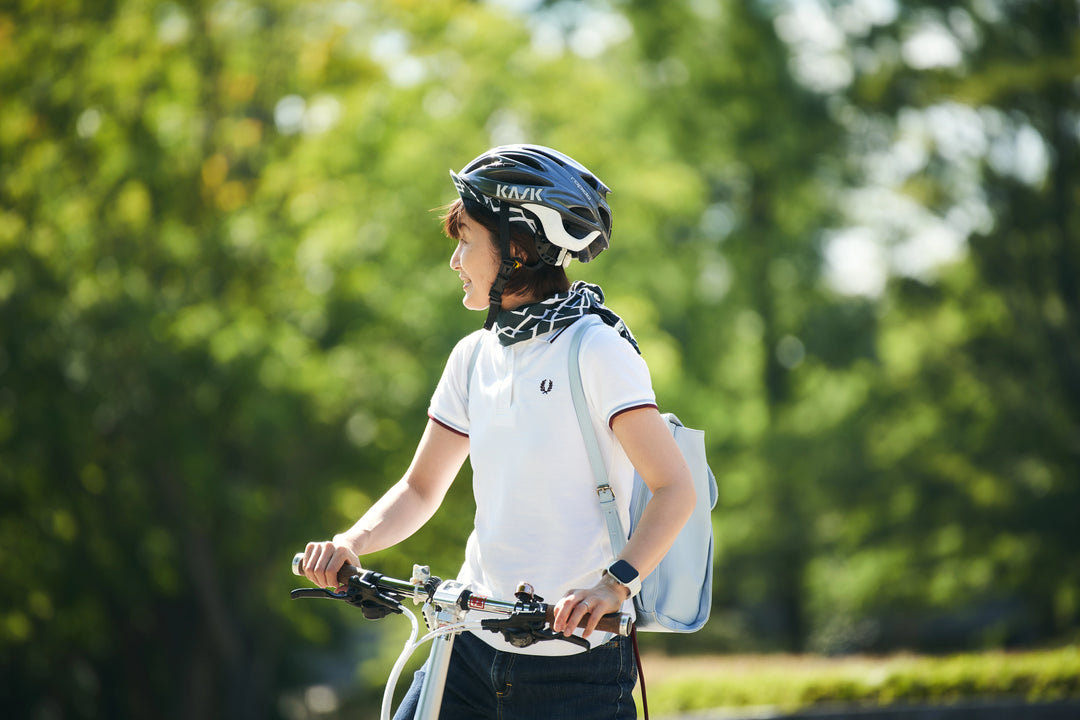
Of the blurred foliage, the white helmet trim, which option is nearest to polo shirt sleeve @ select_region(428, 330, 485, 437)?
the white helmet trim

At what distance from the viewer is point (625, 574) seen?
2.24 meters

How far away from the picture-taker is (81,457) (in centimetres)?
1180

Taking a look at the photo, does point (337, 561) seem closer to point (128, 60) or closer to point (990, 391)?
point (128, 60)

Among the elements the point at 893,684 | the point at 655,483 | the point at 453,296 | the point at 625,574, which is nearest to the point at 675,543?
the point at 655,483

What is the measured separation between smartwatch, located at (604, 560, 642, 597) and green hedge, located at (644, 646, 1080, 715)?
624 cm

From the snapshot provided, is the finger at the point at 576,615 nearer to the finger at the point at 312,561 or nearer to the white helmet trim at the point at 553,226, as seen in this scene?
the finger at the point at 312,561

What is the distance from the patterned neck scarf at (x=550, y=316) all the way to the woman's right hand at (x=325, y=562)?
61 cm

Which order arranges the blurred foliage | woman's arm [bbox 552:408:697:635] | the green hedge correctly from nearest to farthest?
woman's arm [bbox 552:408:697:635] → the green hedge → the blurred foliage

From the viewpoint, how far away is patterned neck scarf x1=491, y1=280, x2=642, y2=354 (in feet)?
8.45

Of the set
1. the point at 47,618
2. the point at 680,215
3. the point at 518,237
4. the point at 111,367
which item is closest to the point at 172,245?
the point at 111,367

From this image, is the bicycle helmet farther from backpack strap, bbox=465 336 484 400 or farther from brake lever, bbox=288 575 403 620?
brake lever, bbox=288 575 403 620

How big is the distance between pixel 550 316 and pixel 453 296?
9.40 meters

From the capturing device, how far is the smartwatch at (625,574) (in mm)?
2230

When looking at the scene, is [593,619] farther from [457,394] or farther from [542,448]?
[457,394]
